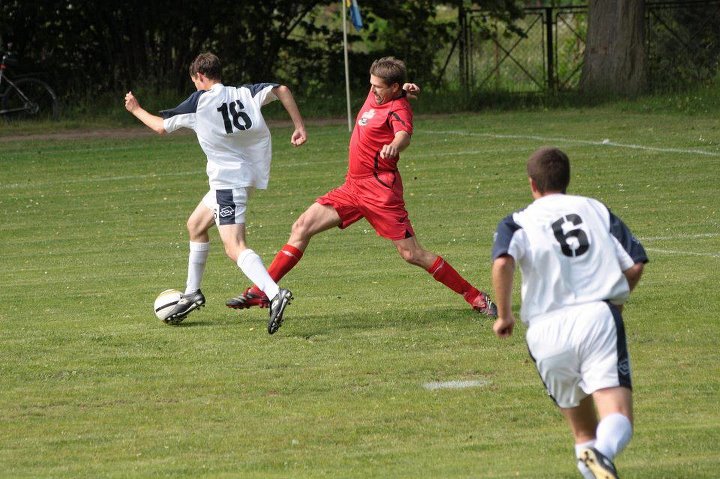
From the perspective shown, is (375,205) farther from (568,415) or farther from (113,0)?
(113,0)

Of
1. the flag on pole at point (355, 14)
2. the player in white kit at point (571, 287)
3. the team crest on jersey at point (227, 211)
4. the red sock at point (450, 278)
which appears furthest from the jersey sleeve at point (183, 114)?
the flag on pole at point (355, 14)

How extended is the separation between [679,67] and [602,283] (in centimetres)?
2455

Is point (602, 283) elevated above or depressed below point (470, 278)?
above

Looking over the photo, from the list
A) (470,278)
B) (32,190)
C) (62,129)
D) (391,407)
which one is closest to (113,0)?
(62,129)

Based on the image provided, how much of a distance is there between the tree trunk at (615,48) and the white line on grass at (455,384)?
65.6 ft

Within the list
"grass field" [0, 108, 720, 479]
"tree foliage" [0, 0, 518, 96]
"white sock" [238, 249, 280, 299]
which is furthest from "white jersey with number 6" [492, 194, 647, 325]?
"tree foliage" [0, 0, 518, 96]

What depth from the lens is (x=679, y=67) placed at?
2914cm

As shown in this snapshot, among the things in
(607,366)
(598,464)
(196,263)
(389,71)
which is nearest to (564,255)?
(607,366)

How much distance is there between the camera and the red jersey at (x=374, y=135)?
9.82m

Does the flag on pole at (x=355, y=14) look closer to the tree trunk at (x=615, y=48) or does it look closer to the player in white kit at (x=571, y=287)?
the tree trunk at (x=615, y=48)

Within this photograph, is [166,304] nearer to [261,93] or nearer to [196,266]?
[196,266]

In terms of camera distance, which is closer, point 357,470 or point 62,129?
point 357,470

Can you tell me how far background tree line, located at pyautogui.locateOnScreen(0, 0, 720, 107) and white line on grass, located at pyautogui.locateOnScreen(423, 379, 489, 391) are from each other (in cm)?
2141

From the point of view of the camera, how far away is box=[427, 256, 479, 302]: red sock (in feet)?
32.6
